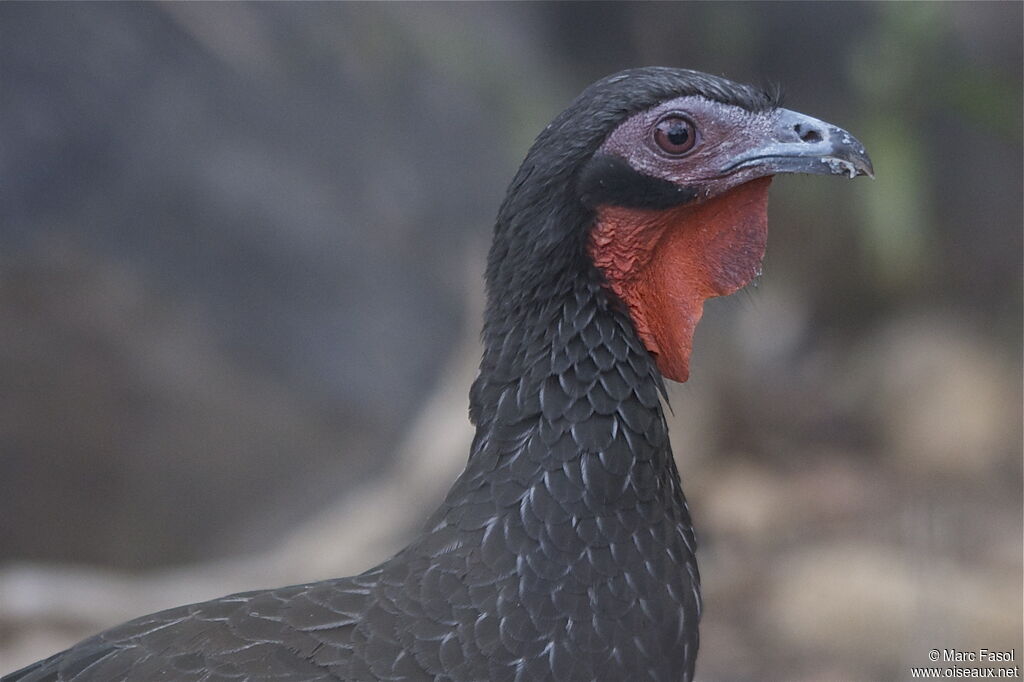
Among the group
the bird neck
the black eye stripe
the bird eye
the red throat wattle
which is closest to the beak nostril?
the red throat wattle

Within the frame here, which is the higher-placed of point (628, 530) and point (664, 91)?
point (664, 91)

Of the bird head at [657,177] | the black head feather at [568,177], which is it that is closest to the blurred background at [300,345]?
the bird head at [657,177]

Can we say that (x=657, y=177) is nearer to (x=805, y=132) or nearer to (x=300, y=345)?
(x=805, y=132)

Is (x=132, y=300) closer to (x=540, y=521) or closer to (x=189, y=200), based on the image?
(x=189, y=200)

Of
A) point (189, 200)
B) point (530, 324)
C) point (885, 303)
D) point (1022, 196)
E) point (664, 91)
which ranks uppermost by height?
point (1022, 196)

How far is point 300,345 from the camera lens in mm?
6207

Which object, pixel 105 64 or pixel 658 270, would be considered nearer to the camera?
pixel 658 270

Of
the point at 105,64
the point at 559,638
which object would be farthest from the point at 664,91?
the point at 105,64

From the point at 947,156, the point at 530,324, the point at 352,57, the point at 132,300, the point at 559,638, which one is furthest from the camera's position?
the point at 947,156

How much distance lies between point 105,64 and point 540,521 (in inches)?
180

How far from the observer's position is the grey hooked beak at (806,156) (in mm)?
2971

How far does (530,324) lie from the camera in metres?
2.97

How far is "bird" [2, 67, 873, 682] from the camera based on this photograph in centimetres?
282

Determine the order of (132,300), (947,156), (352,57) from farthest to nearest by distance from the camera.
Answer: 1. (947,156)
2. (352,57)
3. (132,300)
